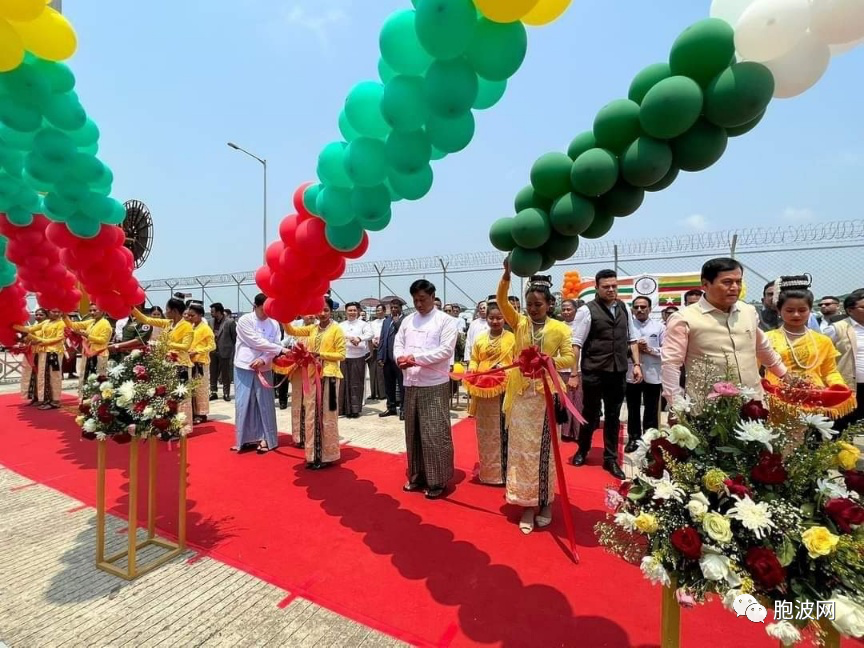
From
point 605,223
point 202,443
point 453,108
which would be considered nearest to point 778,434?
point 605,223

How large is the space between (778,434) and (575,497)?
2702 mm

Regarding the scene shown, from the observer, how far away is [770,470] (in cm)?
143

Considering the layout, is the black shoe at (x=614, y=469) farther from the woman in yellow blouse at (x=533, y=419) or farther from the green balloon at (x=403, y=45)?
the green balloon at (x=403, y=45)

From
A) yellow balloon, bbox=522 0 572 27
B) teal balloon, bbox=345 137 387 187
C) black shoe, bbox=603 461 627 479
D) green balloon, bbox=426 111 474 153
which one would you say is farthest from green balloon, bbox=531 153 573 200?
black shoe, bbox=603 461 627 479

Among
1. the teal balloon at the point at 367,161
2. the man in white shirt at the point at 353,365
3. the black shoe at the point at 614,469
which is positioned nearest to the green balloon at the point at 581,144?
the teal balloon at the point at 367,161

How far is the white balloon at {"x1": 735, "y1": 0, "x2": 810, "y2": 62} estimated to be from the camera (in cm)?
172

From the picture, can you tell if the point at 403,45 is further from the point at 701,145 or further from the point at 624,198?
the point at 701,145

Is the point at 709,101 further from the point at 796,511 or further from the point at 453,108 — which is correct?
the point at 796,511

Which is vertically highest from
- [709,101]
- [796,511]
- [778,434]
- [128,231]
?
[128,231]

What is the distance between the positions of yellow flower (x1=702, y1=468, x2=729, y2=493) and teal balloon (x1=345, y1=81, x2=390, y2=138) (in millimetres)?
2249

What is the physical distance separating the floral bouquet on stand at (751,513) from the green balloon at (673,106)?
3.40 feet

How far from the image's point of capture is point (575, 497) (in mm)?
3975

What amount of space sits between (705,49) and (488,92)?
1.01m

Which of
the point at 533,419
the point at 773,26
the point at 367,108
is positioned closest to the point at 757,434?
the point at 773,26
